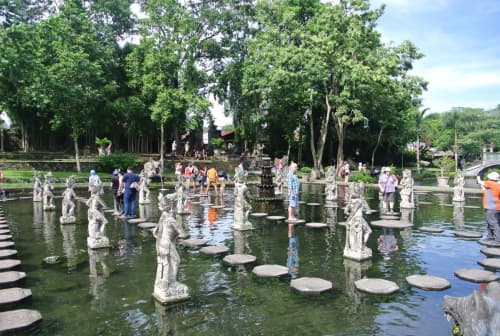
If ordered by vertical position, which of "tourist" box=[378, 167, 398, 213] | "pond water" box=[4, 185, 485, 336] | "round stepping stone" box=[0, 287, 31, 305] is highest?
"tourist" box=[378, 167, 398, 213]

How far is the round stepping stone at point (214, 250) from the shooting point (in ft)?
30.7

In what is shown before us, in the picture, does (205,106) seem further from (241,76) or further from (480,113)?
(480,113)

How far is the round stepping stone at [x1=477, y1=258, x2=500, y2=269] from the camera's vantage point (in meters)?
8.15

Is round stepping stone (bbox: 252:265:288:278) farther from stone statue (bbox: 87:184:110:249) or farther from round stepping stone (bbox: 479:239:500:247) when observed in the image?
round stepping stone (bbox: 479:239:500:247)

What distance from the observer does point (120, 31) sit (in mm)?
45250

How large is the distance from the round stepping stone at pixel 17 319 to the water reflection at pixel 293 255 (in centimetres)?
443

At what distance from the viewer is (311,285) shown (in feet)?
22.7

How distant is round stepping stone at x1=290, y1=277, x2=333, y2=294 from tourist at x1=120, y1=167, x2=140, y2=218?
8443mm

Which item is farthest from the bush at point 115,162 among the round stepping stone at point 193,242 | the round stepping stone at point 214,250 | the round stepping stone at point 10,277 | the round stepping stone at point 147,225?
the round stepping stone at point 10,277

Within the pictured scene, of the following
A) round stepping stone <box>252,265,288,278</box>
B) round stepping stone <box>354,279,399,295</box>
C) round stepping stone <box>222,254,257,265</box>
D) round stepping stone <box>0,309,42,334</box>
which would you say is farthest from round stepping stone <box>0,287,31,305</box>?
round stepping stone <box>354,279,399,295</box>

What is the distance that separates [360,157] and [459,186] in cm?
3658

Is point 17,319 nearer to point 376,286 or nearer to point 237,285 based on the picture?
point 237,285

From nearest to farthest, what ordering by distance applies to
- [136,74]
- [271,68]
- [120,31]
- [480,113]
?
[271,68] < [136,74] < [120,31] < [480,113]

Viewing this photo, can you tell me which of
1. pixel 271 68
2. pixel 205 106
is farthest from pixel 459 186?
pixel 205 106
